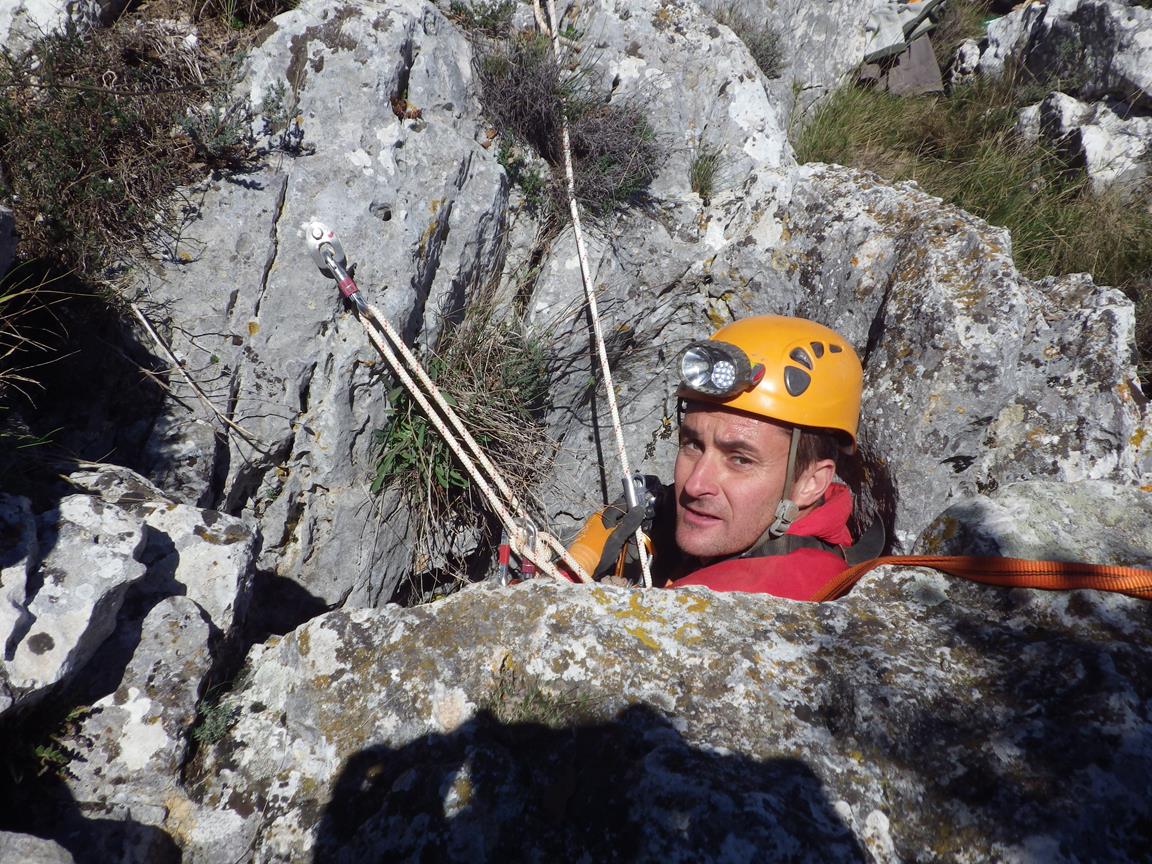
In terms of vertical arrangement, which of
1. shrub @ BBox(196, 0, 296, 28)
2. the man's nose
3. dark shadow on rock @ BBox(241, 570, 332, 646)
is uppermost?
shrub @ BBox(196, 0, 296, 28)

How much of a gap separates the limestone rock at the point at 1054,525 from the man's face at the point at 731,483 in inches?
33.0

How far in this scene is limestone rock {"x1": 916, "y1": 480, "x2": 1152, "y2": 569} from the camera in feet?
7.95

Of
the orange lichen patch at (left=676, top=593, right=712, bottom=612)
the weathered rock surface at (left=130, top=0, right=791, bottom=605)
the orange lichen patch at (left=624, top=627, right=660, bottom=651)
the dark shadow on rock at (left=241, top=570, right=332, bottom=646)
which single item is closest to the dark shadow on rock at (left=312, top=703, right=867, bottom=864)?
the orange lichen patch at (left=624, top=627, right=660, bottom=651)

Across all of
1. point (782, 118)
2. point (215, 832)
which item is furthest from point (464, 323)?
point (782, 118)

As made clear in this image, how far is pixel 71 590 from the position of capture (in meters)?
2.08

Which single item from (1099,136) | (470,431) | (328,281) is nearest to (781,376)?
(470,431)

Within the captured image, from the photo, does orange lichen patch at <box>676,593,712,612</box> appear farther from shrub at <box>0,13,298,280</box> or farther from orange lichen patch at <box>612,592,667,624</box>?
shrub at <box>0,13,298,280</box>

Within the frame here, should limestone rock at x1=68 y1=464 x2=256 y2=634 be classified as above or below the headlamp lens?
below

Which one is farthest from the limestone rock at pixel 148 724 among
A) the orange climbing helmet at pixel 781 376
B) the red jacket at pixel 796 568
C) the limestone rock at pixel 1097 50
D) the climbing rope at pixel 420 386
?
the limestone rock at pixel 1097 50

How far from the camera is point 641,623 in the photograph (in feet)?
7.56

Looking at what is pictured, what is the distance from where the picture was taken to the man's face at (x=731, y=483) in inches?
134

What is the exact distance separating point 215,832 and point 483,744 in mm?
844

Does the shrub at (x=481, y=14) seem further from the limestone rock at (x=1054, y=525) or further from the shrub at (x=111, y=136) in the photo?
the limestone rock at (x=1054, y=525)

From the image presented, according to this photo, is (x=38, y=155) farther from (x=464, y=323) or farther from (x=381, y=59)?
(x=464, y=323)
